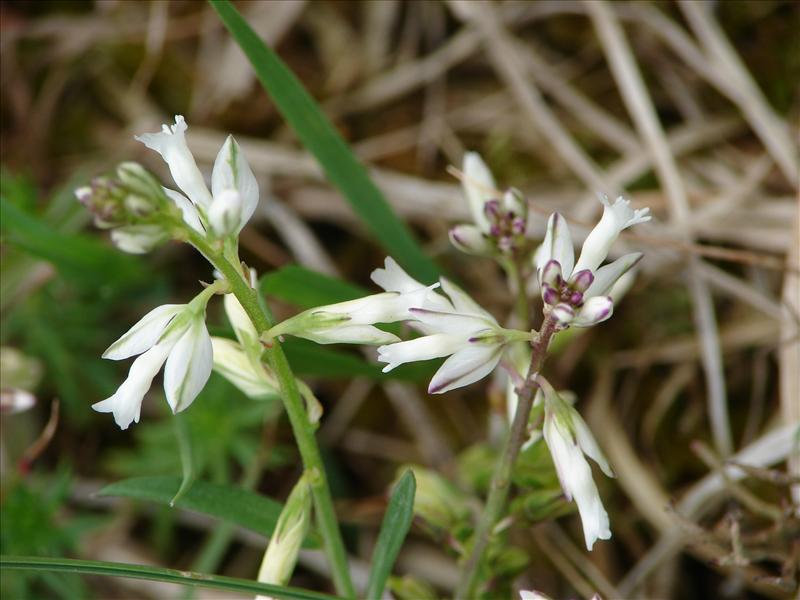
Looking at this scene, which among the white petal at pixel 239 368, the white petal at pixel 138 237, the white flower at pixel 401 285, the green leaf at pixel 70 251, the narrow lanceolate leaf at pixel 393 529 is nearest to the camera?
the white petal at pixel 138 237

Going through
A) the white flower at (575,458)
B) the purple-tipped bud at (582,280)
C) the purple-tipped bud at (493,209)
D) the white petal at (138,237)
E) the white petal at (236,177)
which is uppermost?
the white petal at (236,177)

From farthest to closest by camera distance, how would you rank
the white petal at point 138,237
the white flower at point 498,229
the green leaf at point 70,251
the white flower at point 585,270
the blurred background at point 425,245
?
the blurred background at point 425,245
the green leaf at point 70,251
the white flower at point 498,229
the white flower at point 585,270
the white petal at point 138,237

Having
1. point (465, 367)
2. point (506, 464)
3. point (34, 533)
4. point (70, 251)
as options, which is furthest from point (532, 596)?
point (70, 251)

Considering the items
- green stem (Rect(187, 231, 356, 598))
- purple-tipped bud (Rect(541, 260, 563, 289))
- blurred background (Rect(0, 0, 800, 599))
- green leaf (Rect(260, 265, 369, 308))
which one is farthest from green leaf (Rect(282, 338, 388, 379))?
purple-tipped bud (Rect(541, 260, 563, 289))

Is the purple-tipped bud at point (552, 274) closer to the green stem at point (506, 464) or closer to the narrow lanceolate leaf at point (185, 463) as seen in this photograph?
the green stem at point (506, 464)

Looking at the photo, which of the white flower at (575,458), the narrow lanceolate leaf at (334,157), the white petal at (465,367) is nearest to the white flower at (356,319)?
the white petal at (465,367)

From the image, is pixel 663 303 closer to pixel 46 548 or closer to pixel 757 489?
pixel 757 489

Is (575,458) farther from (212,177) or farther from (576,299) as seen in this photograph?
(212,177)
